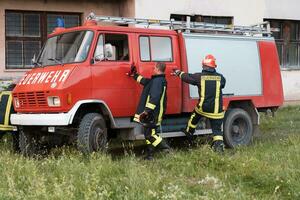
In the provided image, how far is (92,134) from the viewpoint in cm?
859

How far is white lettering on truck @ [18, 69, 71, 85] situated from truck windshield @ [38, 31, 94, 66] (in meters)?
0.30

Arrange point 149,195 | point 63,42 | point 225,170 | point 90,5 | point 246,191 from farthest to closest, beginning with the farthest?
1. point 90,5
2. point 63,42
3. point 225,170
4. point 246,191
5. point 149,195

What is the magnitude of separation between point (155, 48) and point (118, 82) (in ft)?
3.84

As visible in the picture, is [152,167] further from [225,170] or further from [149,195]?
[149,195]

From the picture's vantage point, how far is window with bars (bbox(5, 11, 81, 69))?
1530cm

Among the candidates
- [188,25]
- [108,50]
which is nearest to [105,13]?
[188,25]

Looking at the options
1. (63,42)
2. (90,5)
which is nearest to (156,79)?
(63,42)

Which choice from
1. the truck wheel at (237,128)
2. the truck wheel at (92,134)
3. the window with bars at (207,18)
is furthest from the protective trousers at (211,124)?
the window with bars at (207,18)

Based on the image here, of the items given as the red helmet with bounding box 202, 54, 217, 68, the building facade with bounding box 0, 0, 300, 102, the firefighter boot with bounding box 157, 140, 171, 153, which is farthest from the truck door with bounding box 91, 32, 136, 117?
the building facade with bounding box 0, 0, 300, 102

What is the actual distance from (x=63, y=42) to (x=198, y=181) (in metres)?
3.88

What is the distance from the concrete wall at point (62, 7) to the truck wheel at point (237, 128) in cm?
642

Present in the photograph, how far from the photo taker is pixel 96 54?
8875 millimetres

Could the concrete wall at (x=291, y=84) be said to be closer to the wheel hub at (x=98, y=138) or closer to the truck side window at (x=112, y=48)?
the truck side window at (x=112, y=48)

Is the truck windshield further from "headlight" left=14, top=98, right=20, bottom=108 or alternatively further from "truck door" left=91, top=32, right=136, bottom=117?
"headlight" left=14, top=98, right=20, bottom=108
